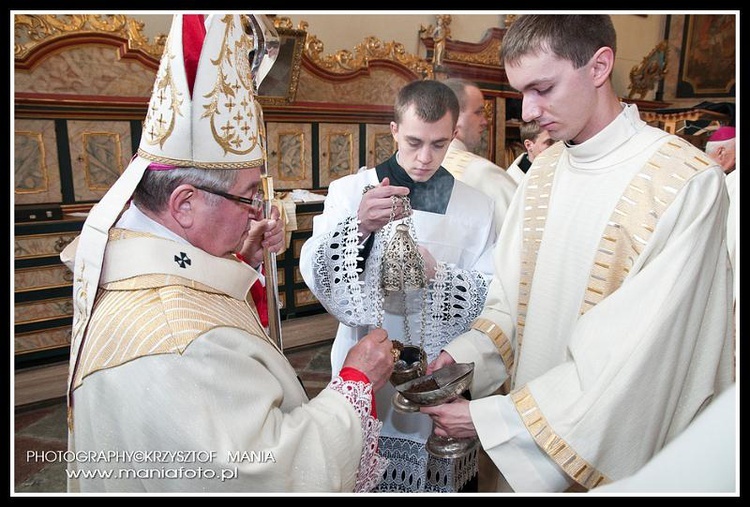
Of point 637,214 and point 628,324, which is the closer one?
point 628,324

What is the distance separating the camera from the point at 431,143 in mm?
2219

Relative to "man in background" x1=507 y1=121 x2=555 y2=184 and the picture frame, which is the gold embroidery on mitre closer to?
the picture frame

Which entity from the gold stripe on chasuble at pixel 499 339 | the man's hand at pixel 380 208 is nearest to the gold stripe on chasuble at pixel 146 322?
the man's hand at pixel 380 208

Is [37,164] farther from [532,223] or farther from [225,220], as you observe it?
[532,223]

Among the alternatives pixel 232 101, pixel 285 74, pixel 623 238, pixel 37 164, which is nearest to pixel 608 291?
pixel 623 238

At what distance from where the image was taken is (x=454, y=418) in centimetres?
169

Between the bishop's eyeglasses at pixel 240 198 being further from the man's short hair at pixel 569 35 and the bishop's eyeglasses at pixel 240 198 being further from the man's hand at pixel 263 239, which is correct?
the man's short hair at pixel 569 35

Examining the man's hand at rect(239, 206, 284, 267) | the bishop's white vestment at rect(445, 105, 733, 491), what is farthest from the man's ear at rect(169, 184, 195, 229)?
the bishop's white vestment at rect(445, 105, 733, 491)

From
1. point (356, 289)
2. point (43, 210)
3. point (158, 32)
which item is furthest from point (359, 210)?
point (43, 210)

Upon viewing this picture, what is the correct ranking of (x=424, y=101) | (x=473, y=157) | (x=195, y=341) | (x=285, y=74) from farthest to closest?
(x=473, y=157) → (x=285, y=74) → (x=424, y=101) → (x=195, y=341)

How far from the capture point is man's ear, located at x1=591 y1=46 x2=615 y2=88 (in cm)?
161

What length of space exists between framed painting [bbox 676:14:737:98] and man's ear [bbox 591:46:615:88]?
12.8 inches

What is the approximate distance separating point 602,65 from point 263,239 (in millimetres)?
1213

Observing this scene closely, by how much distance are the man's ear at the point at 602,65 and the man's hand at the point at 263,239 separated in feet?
3.65
